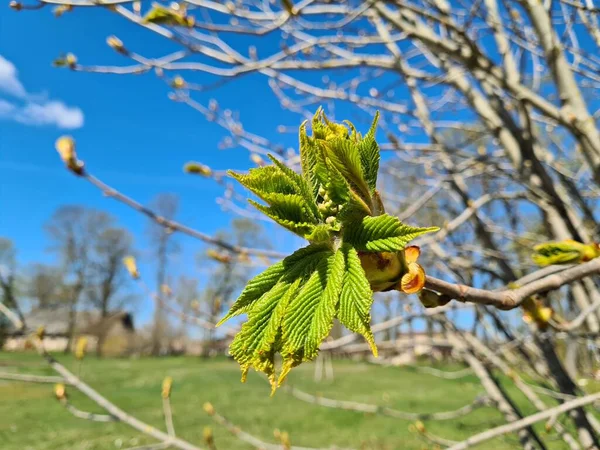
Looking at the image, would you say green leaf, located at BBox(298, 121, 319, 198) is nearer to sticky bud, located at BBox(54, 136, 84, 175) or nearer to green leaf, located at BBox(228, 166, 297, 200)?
green leaf, located at BBox(228, 166, 297, 200)

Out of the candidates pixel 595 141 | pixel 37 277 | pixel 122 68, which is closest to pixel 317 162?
pixel 595 141

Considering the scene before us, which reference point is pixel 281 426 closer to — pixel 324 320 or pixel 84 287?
pixel 324 320

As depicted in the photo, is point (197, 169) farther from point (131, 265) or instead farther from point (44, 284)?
point (44, 284)

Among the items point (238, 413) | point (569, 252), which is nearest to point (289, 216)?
point (569, 252)

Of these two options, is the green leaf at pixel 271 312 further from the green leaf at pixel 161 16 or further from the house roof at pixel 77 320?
the house roof at pixel 77 320

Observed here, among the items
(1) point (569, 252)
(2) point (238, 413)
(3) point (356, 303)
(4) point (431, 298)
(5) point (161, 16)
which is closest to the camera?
(3) point (356, 303)

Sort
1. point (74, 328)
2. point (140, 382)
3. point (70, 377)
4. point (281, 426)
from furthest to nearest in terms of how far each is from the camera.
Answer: point (74, 328)
point (140, 382)
point (281, 426)
point (70, 377)

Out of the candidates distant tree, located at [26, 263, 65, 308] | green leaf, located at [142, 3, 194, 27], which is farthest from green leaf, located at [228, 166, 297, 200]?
distant tree, located at [26, 263, 65, 308]
